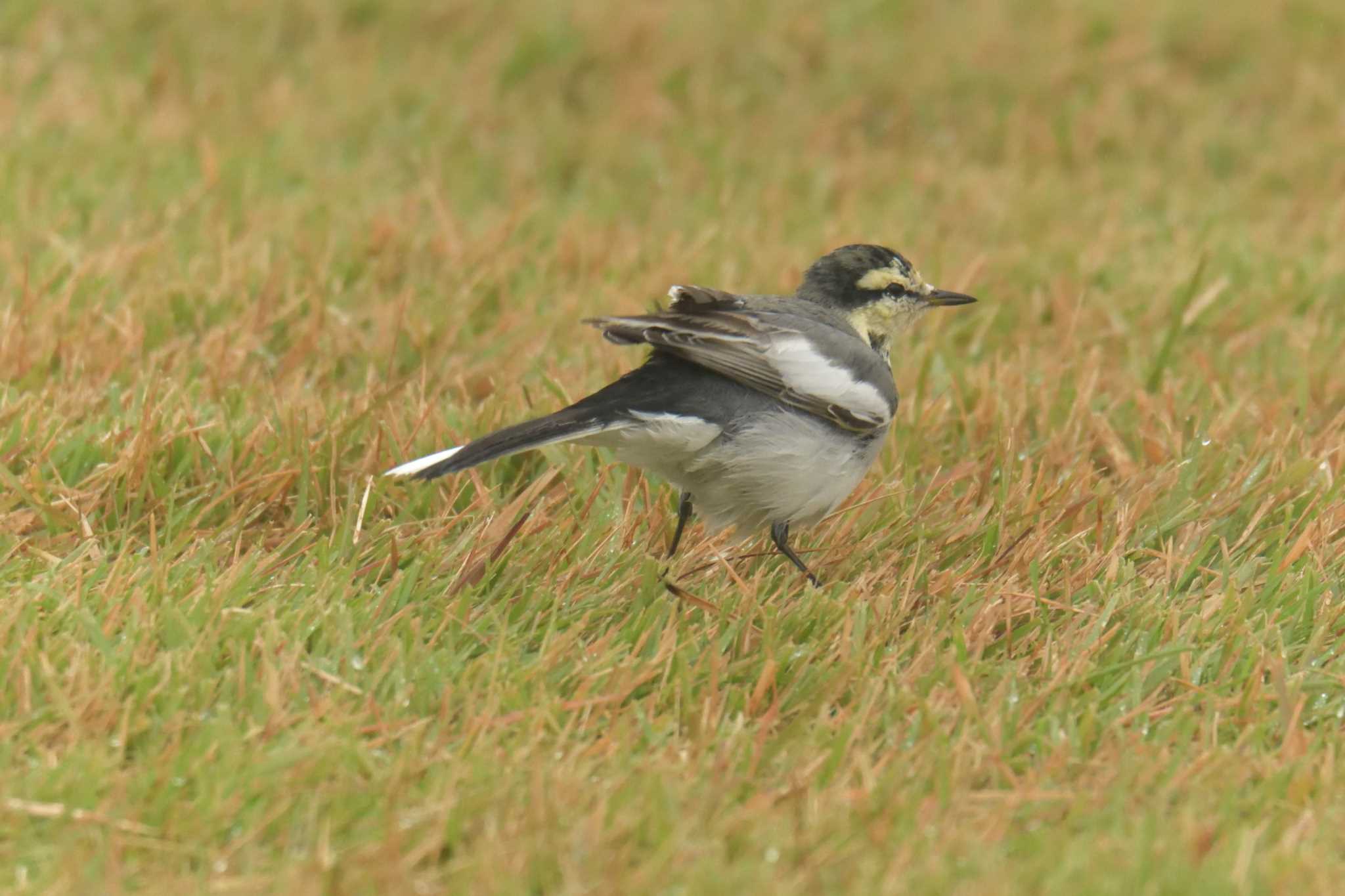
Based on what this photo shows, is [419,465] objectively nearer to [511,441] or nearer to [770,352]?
[511,441]

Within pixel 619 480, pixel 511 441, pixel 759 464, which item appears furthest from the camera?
pixel 619 480

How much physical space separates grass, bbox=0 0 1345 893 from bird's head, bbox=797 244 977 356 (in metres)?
0.50

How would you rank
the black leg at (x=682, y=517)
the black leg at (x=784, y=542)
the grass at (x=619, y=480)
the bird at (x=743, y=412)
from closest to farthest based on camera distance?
the grass at (x=619, y=480) < the bird at (x=743, y=412) < the black leg at (x=784, y=542) < the black leg at (x=682, y=517)

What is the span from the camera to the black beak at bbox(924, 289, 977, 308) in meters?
6.03

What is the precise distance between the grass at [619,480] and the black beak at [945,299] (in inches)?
18.8

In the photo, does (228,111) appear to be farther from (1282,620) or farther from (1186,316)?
(1282,620)

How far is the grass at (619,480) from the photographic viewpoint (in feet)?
12.5

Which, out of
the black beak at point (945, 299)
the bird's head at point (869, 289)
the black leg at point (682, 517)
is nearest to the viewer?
the black leg at point (682, 517)

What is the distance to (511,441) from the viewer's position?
4672 mm

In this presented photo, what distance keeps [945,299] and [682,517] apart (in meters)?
1.34

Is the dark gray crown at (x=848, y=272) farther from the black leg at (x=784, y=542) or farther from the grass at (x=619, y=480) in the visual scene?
the black leg at (x=784, y=542)

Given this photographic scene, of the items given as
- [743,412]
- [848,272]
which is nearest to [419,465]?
[743,412]

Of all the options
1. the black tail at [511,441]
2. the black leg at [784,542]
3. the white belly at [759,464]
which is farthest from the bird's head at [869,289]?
the black tail at [511,441]

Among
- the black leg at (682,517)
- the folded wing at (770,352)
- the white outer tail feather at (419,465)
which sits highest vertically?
the folded wing at (770,352)
